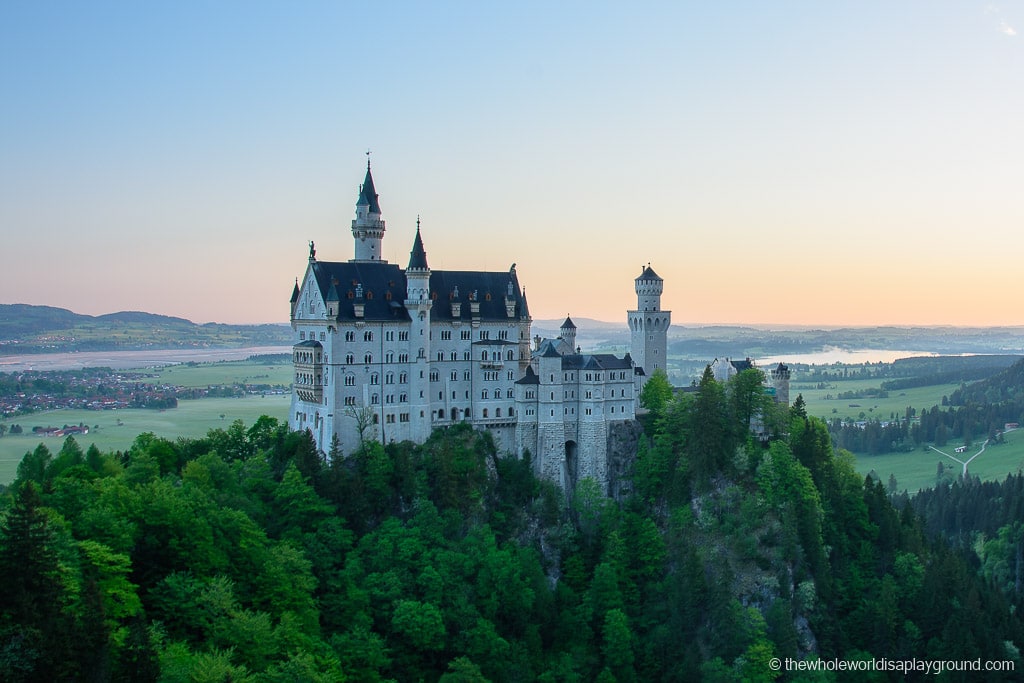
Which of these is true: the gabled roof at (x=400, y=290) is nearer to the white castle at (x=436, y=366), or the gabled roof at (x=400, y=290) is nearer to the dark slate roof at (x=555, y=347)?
the white castle at (x=436, y=366)

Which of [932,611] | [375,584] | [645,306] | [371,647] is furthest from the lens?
[645,306]

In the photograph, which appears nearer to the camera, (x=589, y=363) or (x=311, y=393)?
(x=311, y=393)

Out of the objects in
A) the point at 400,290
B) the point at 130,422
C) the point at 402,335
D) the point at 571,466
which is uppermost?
the point at 400,290

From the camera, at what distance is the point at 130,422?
16212 centimetres

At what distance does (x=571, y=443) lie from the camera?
89.1 metres

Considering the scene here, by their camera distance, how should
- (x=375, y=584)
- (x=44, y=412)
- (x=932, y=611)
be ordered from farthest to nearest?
1. (x=44, y=412)
2. (x=932, y=611)
3. (x=375, y=584)

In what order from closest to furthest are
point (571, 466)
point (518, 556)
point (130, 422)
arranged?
1. point (518, 556)
2. point (571, 466)
3. point (130, 422)

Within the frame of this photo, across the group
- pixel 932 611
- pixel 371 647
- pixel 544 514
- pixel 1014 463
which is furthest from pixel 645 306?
pixel 1014 463

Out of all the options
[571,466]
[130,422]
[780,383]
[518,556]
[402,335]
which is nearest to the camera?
[518,556]

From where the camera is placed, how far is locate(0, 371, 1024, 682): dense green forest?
6119 centimetres

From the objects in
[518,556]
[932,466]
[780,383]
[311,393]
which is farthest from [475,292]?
[932,466]

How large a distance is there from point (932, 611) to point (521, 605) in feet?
116

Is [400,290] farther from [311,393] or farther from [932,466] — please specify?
[932,466]

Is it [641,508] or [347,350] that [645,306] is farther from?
[347,350]
